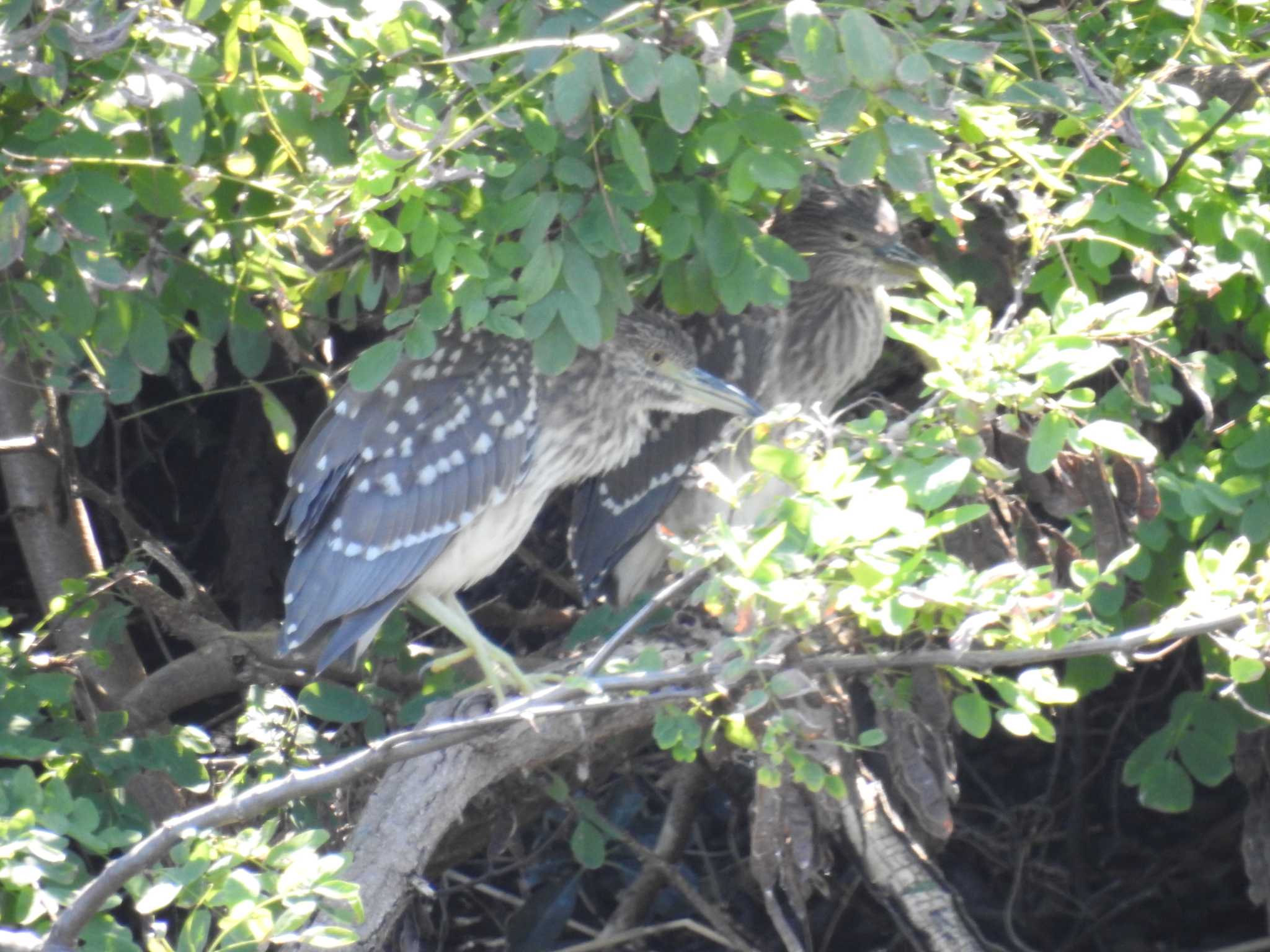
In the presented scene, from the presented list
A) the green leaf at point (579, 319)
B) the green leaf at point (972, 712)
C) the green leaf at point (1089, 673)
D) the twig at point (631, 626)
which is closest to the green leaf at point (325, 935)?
the twig at point (631, 626)

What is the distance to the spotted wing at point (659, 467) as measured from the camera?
11.0 feet

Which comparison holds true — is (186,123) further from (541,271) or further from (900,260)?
(900,260)

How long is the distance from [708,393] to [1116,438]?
1.49 metres

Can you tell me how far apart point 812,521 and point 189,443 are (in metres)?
2.67

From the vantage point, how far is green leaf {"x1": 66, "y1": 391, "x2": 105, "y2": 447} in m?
2.62

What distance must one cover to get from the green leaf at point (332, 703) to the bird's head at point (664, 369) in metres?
0.83

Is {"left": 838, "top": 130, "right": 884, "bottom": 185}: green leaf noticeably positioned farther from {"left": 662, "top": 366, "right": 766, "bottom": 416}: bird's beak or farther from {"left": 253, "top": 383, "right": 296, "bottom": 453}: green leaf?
{"left": 253, "top": 383, "right": 296, "bottom": 453}: green leaf

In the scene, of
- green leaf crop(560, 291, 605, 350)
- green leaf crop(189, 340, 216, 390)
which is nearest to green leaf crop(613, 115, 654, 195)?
green leaf crop(560, 291, 605, 350)

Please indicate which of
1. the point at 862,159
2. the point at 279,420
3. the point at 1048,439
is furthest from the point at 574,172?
the point at 279,420

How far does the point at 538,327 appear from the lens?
7.25ft

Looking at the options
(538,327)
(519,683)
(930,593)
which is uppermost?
(538,327)

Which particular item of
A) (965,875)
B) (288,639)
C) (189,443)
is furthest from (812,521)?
(189,443)

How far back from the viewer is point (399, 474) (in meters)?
2.89

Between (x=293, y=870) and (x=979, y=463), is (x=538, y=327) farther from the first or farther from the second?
(x=293, y=870)
